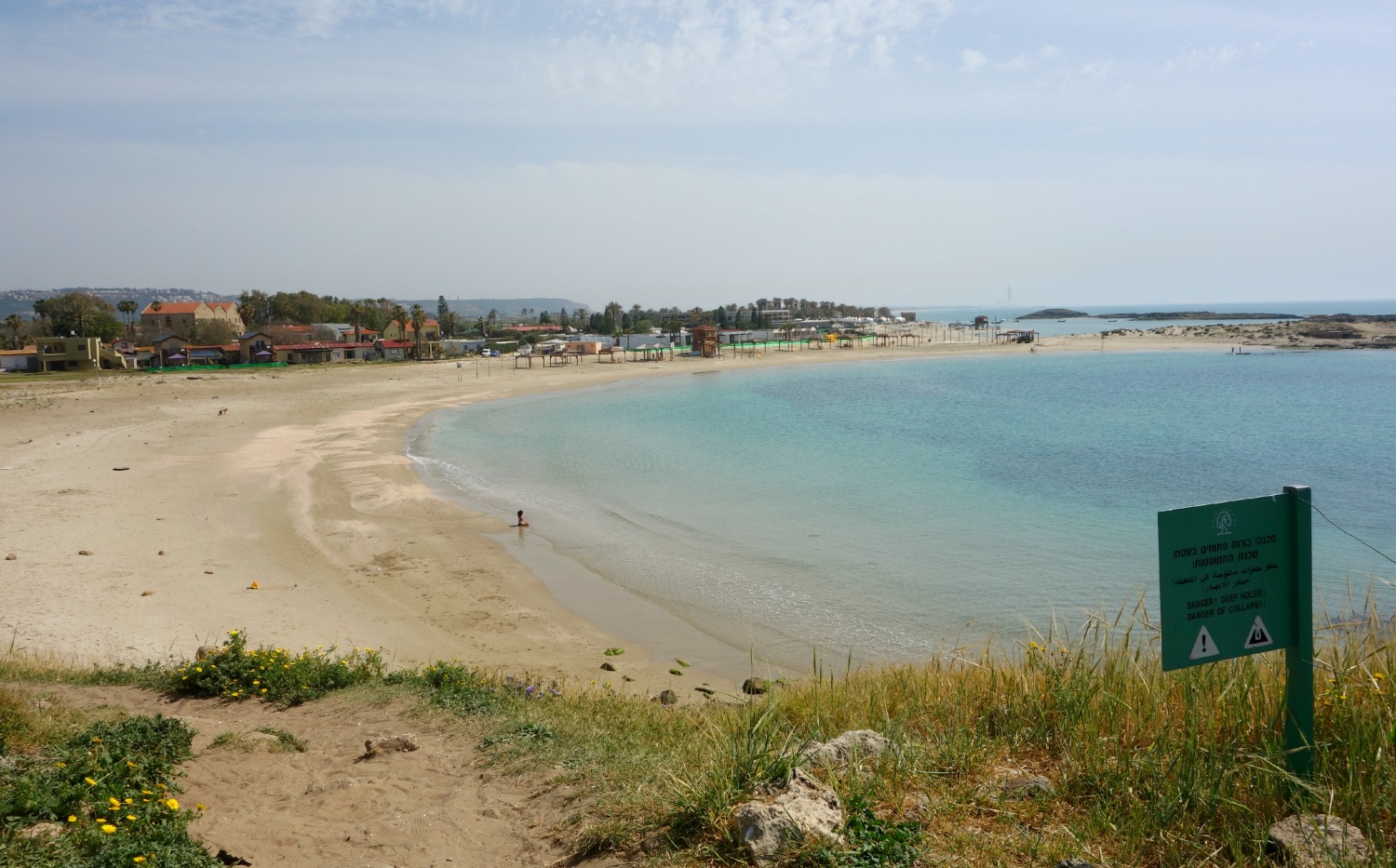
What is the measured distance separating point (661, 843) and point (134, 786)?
306cm

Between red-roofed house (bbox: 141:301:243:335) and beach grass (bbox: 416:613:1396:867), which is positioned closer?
beach grass (bbox: 416:613:1396:867)

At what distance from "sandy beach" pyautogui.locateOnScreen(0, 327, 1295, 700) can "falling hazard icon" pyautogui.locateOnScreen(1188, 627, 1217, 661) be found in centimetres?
666

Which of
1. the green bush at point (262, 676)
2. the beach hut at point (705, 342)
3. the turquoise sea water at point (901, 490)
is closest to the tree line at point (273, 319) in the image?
the beach hut at point (705, 342)

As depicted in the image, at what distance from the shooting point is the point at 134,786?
15.3ft

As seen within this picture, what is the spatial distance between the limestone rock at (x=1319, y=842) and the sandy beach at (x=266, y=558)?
22.0 feet

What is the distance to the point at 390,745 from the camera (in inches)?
232

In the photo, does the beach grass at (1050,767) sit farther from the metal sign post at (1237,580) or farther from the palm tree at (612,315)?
the palm tree at (612,315)

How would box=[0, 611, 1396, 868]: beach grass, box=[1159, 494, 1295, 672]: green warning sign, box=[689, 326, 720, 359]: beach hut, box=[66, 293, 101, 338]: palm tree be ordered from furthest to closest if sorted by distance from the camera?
1. box=[689, 326, 720, 359]: beach hut
2. box=[66, 293, 101, 338]: palm tree
3. box=[0, 611, 1396, 868]: beach grass
4. box=[1159, 494, 1295, 672]: green warning sign

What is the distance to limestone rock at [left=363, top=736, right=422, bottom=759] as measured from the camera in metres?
5.83

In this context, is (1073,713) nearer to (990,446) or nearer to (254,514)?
(254,514)

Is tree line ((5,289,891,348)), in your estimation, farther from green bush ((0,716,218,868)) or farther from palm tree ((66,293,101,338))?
green bush ((0,716,218,868))

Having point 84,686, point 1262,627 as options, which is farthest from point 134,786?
point 1262,627

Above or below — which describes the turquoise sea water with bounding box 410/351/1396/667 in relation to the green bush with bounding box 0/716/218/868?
below

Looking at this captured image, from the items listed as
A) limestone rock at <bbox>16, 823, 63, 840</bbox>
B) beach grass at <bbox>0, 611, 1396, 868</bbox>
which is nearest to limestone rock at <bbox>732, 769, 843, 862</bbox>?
beach grass at <bbox>0, 611, 1396, 868</bbox>
